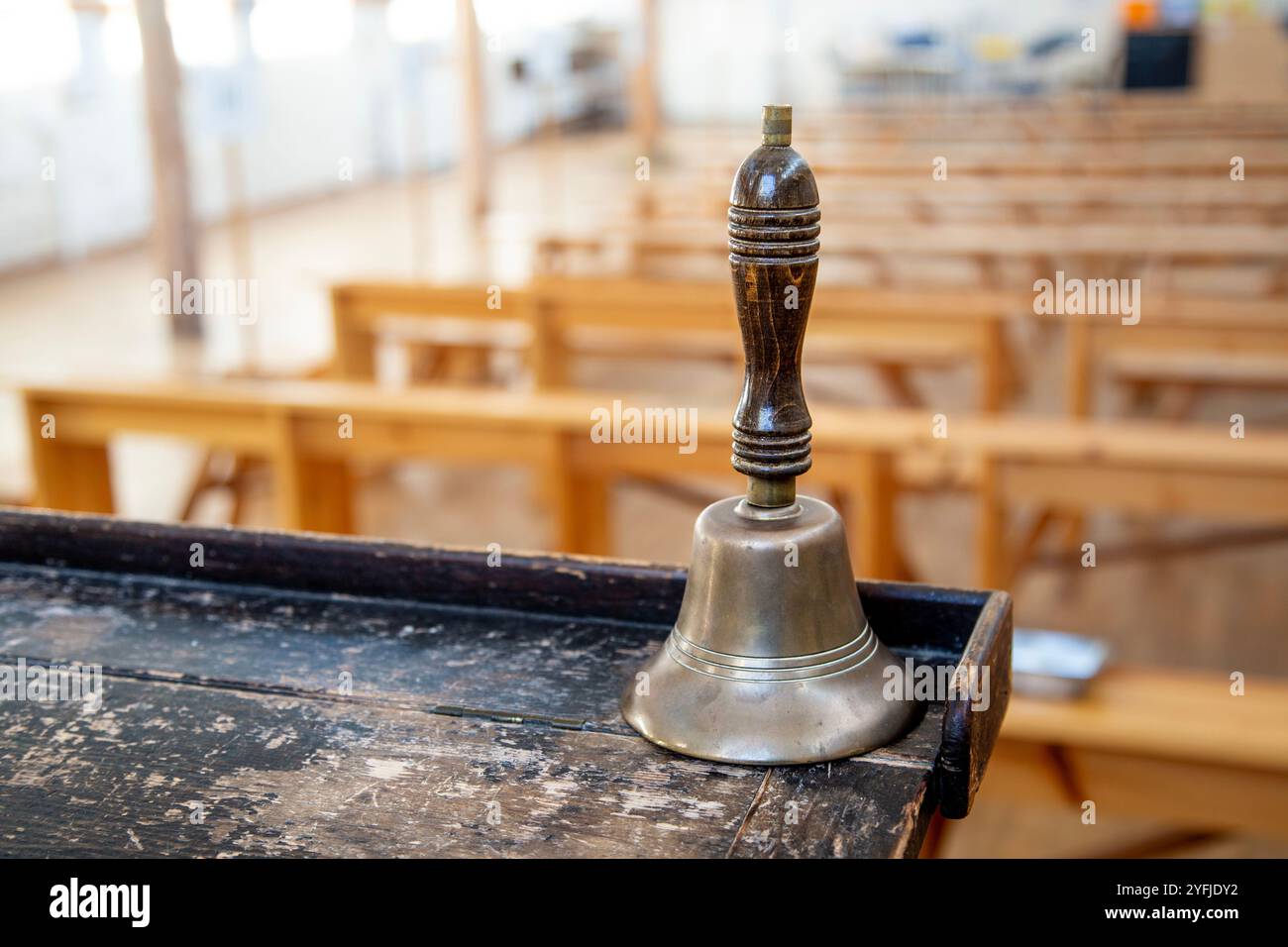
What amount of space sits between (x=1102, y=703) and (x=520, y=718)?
4.85 feet

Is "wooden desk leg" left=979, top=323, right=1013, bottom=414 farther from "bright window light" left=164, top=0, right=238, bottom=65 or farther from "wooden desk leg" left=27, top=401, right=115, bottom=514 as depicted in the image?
"bright window light" left=164, top=0, right=238, bottom=65

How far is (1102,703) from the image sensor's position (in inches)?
83.0

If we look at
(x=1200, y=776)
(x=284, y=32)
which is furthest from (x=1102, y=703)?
(x=284, y=32)

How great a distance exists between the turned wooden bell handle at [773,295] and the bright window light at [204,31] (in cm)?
895

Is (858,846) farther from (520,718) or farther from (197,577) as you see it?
(197,577)

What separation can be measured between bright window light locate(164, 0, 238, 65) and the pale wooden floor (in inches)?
73.4

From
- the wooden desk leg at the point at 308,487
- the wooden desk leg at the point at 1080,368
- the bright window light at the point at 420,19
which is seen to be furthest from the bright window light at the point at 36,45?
the wooden desk leg at the point at 1080,368

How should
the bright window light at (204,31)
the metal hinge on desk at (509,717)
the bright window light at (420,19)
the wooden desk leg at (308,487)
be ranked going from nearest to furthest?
the metal hinge on desk at (509,717) < the wooden desk leg at (308,487) < the bright window light at (204,31) < the bright window light at (420,19)

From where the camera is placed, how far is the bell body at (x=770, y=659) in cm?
78

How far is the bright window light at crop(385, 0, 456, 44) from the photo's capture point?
1165 cm

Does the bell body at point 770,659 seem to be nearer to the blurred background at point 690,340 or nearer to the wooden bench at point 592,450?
the blurred background at point 690,340

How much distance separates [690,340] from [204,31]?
6.52 meters

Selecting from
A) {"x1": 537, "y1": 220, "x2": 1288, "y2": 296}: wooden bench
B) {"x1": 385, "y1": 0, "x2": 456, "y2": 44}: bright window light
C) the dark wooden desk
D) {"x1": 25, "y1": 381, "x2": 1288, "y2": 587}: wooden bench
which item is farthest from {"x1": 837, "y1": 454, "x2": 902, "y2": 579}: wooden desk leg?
{"x1": 385, "y1": 0, "x2": 456, "y2": 44}: bright window light

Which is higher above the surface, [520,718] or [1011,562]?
[520,718]
